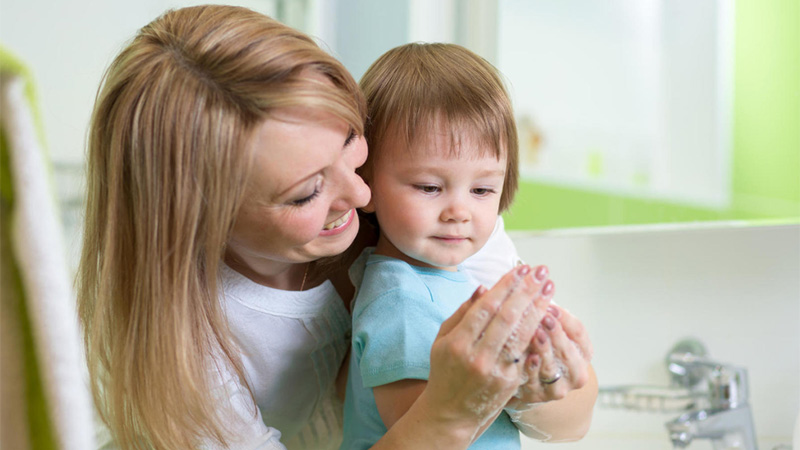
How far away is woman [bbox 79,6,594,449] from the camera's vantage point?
2.06ft

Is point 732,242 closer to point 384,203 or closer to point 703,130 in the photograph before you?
point 703,130

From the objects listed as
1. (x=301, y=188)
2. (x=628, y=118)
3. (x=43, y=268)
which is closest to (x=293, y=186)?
(x=301, y=188)

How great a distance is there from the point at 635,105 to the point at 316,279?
2.93 ft

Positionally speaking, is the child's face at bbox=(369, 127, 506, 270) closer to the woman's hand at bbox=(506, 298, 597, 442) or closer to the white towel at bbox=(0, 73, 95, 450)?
the woman's hand at bbox=(506, 298, 597, 442)

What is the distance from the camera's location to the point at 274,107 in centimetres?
68

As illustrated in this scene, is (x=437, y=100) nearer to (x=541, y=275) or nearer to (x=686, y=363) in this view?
(x=541, y=275)

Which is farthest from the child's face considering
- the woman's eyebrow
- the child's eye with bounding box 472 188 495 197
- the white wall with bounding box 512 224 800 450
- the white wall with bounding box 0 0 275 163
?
the white wall with bounding box 0 0 275 163

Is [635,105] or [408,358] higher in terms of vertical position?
[635,105]

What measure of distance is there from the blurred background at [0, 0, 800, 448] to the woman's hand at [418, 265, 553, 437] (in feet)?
2.34

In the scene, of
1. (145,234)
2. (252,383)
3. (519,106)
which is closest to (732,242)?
(519,106)

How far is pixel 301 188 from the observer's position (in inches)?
27.2

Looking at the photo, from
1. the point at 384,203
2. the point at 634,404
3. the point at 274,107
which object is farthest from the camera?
the point at 634,404

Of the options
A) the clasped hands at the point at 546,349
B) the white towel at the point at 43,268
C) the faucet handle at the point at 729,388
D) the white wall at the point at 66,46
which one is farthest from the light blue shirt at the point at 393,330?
the white wall at the point at 66,46

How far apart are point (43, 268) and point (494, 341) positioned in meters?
0.34
